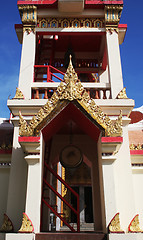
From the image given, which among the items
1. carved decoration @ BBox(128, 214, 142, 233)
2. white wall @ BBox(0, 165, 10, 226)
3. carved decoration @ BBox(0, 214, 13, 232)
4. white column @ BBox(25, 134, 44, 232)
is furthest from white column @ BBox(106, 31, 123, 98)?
carved decoration @ BBox(0, 214, 13, 232)

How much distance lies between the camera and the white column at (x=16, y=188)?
575cm

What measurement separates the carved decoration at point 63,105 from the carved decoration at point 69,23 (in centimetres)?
297

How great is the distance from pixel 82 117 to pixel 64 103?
0.54 meters

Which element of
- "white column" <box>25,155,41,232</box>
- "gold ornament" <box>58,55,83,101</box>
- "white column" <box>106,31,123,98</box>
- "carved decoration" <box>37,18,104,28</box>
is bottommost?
"white column" <box>25,155,41,232</box>

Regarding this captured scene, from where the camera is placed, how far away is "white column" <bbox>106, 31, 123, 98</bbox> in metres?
7.12

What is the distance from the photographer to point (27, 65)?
744 cm

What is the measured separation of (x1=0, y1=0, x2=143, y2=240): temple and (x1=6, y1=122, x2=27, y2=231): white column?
0.02 m

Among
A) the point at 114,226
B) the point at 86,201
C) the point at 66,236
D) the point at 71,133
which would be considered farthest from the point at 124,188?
the point at 86,201

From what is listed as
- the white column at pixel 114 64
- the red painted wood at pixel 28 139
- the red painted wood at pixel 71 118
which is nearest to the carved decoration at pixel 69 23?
the white column at pixel 114 64

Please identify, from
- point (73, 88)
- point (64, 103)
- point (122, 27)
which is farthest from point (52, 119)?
point (122, 27)

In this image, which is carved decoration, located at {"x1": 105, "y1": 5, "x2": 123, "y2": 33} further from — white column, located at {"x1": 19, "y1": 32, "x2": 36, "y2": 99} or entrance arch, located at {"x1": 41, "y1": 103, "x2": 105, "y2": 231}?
entrance arch, located at {"x1": 41, "y1": 103, "x2": 105, "y2": 231}

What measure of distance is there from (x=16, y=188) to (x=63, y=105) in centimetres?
234

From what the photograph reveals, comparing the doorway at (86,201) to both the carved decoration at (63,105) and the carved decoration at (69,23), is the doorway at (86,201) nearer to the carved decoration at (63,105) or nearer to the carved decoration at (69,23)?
the carved decoration at (69,23)

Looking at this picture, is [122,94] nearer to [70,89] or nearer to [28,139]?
[70,89]
